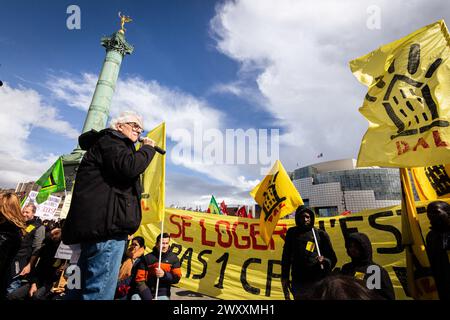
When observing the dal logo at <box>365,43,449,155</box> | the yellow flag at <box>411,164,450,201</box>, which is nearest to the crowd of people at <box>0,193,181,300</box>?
the dal logo at <box>365,43,449,155</box>

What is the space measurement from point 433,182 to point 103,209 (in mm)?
5144

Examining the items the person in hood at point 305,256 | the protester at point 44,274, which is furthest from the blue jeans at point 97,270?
the protester at point 44,274

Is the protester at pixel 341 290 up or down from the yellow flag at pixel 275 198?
down

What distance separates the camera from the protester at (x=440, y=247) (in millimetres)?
2486

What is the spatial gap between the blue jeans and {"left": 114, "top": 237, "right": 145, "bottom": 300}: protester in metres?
2.34

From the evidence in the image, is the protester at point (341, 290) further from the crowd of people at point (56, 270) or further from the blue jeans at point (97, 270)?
the crowd of people at point (56, 270)

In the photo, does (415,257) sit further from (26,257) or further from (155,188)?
(26,257)

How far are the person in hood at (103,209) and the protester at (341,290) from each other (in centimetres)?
135

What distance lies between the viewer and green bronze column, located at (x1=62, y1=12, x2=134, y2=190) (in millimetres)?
26845

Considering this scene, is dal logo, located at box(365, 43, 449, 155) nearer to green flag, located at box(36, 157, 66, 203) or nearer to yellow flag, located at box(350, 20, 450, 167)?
yellow flag, located at box(350, 20, 450, 167)
